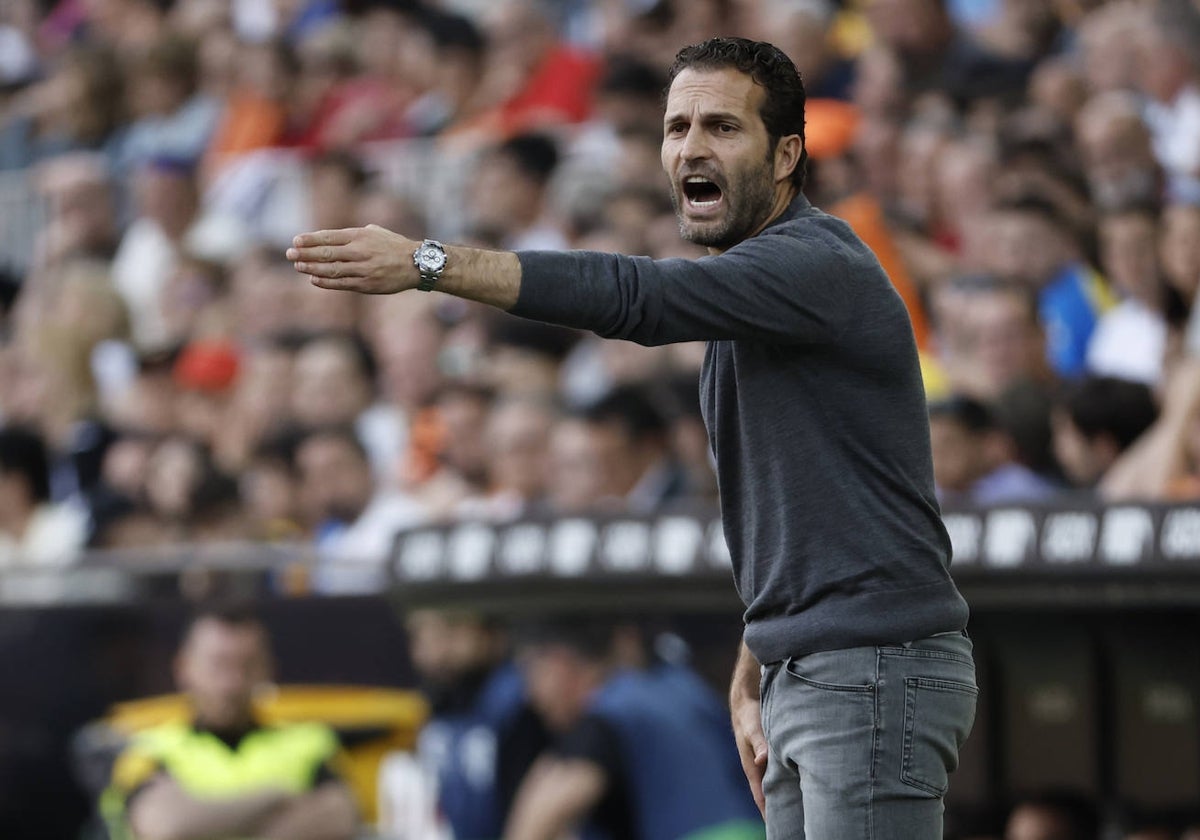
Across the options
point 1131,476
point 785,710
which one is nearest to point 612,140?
point 1131,476

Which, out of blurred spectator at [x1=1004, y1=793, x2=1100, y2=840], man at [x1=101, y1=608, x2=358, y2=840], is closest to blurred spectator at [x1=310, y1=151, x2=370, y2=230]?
man at [x1=101, y1=608, x2=358, y2=840]

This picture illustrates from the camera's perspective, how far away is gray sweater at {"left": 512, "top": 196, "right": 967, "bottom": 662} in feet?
11.8

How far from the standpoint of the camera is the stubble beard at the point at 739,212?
12.5 feet

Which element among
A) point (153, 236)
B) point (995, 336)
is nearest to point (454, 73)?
point (153, 236)

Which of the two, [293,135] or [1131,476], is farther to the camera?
[293,135]

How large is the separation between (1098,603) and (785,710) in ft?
8.59

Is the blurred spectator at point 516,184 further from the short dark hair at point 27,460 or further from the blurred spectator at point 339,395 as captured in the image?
the short dark hair at point 27,460

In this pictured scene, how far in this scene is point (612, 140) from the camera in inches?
419

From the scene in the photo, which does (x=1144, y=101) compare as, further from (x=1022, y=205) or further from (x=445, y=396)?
(x=445, y=396)

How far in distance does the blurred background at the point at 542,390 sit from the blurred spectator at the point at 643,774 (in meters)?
0.27

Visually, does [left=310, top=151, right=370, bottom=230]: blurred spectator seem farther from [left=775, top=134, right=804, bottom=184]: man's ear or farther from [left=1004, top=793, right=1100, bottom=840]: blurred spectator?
[left=775, top=134, right=804, bottom=184]: man's ear

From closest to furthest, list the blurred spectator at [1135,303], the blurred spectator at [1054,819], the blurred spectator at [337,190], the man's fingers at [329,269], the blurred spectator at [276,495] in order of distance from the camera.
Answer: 1. the man's fingers at [329,269]
2. the blurred spectator at [1054,819]
3. the blurred spectator at [1135,303]
4. the blurred spectator at [276,495]
5. the blurred spectator at [337,190]

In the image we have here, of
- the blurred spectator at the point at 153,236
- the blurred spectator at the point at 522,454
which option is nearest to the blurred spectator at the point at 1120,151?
the blurred spectator at the point at 522,454

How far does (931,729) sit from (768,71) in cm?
119
